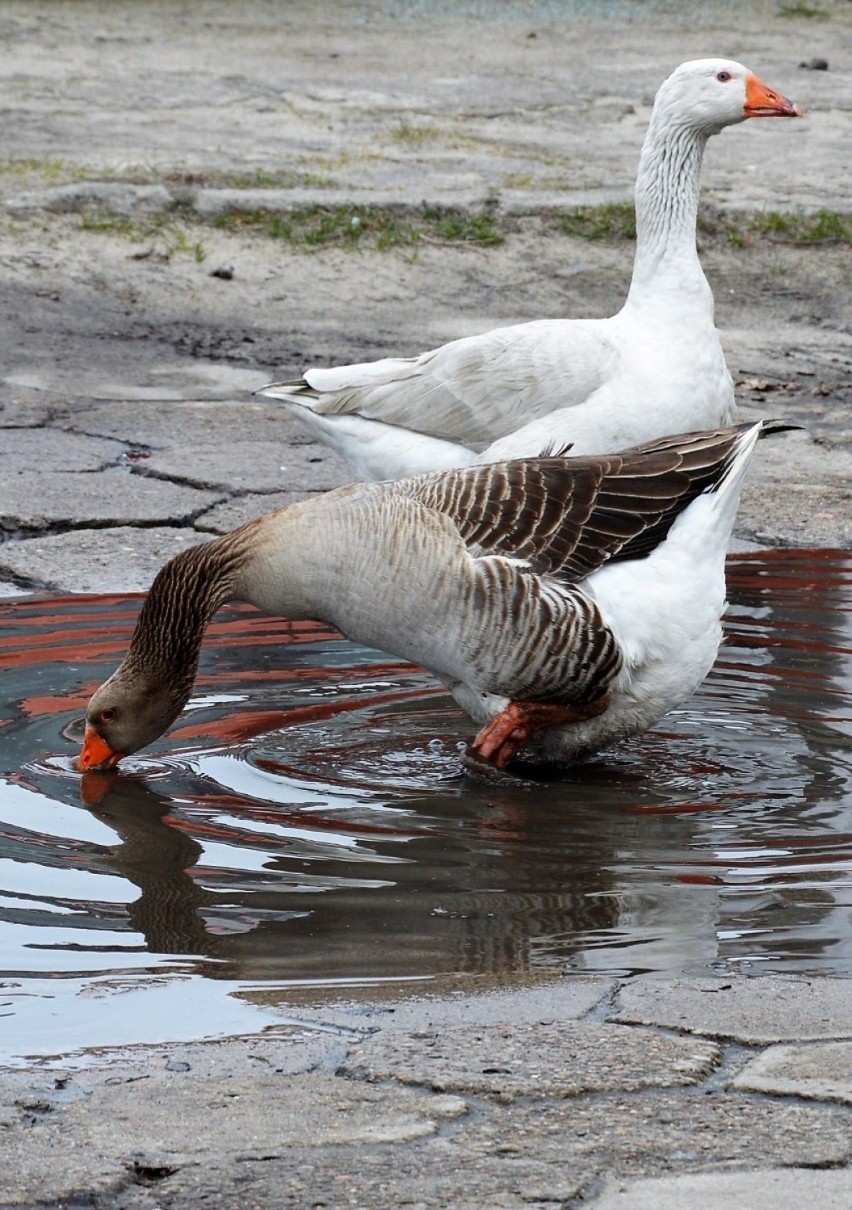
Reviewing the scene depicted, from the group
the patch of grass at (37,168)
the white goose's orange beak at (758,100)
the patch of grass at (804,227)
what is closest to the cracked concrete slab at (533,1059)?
the white goose's orange beak at (758,100)

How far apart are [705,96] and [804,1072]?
14.2 ft

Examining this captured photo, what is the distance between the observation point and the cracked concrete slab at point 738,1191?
215 cm

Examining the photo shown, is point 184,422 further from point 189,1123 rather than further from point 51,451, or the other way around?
point 189,1123

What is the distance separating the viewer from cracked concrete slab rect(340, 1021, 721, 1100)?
2533 millimetres

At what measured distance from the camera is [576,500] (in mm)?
4633

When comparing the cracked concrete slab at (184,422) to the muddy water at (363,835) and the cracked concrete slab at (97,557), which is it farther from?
the muddy water at (363,835)

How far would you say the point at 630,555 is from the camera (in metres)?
4.66

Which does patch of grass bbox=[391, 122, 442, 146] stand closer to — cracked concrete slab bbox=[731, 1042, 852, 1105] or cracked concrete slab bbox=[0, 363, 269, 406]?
cracked concrete slab bbox=[0, 363, 269, 406]

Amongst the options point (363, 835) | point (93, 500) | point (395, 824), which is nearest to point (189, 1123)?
point (363, 835)

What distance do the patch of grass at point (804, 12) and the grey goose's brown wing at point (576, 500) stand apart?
41.7 feet

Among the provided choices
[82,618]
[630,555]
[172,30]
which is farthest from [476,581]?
[172,30]

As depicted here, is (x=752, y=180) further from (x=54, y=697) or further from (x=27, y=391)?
(x=54, y=697)

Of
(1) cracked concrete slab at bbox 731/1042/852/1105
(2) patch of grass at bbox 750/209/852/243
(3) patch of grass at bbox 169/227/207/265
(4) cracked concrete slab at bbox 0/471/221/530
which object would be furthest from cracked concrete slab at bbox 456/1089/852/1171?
(2) patch of grass at bbox 750/209/852/243

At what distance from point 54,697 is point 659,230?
2.53m
